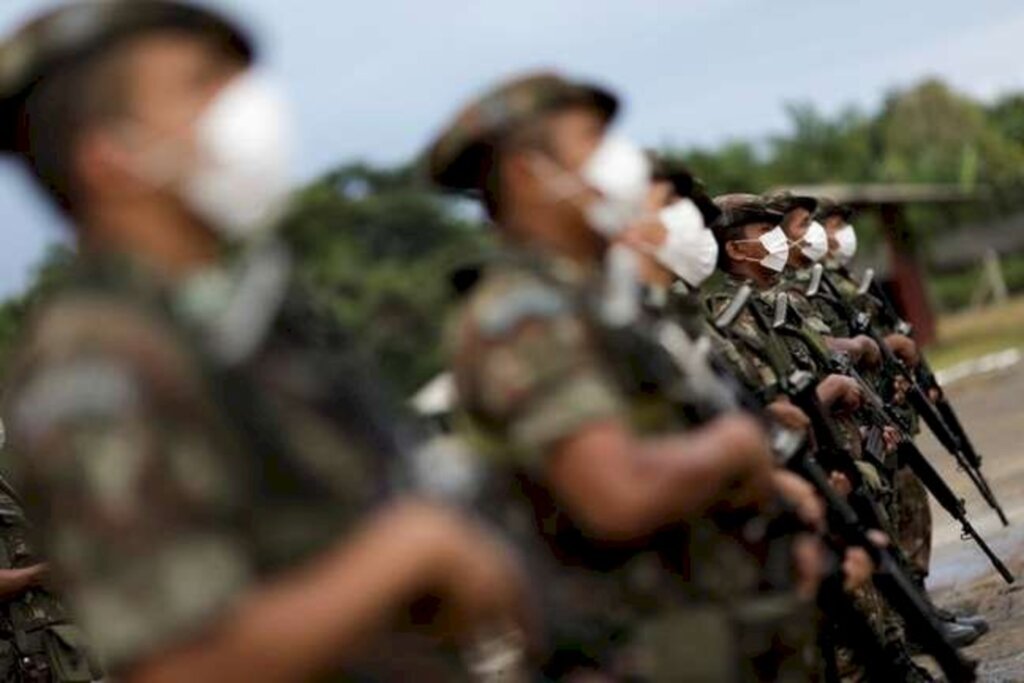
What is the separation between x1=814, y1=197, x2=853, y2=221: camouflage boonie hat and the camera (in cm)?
1014

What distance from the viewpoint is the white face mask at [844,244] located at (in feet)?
33.3

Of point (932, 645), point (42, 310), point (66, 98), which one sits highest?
point (66, 98)

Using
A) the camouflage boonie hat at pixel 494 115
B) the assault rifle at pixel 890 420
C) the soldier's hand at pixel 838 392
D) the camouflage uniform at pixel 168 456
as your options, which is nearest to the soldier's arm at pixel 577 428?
the camouflage boonie hat at pixel 494 115

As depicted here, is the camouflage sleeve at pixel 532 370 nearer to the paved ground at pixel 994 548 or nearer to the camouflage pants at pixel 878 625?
the camouflage pants at pixel 878 625

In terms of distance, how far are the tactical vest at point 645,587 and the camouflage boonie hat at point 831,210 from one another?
6225 millimetres

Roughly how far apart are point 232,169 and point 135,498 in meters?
0.43

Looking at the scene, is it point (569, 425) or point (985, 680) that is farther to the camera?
point (985, 680)

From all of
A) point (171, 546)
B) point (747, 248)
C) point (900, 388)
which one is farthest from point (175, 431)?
point (900, 388)

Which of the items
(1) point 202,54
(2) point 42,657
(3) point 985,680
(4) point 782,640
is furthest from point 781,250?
(1) point 202,54

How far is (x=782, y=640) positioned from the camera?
13.0 ft

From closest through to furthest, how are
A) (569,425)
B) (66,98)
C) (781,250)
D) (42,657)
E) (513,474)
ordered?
1. (66,98)
2. (569,425)
3. (513,474)
4. (42,657)
5. (781,250)

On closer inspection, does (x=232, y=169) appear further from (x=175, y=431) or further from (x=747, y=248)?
(x=747, y=248)

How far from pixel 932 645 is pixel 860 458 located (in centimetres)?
271

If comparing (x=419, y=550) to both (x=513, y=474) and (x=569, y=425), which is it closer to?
(x=569, y=425)
